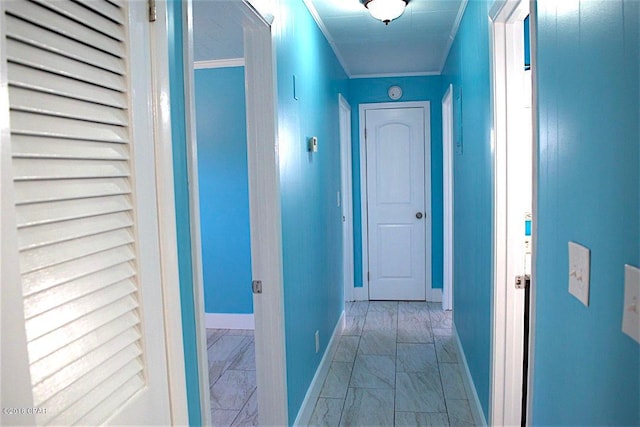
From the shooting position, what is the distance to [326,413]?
2873 millimetres

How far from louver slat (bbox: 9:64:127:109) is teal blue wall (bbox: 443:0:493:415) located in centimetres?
171

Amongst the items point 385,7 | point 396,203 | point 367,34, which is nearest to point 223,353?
point 396,203

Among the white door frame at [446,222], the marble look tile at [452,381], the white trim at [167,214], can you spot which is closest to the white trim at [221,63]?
the white door frame at [446,222]

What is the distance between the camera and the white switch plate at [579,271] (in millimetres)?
1014

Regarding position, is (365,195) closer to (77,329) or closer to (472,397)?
(472,397)

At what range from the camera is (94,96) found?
917mm

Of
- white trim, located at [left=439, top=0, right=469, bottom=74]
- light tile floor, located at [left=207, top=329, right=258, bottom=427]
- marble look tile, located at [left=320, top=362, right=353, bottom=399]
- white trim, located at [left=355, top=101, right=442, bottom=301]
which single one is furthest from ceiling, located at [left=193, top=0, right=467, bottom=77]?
marble look tile, located at [left=320, top=362, right=353, bottom=399]

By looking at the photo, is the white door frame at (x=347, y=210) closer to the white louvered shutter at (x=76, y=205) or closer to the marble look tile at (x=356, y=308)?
the marble look tile at (x=356, y=308)

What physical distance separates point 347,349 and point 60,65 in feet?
11.2

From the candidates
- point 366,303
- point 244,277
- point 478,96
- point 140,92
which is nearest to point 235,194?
point 244,277

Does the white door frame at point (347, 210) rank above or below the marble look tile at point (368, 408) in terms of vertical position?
above

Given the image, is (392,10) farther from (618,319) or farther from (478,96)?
(618,319)

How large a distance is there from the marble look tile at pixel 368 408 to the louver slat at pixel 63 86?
2.32 metres

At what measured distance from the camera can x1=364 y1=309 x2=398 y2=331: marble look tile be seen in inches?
174
